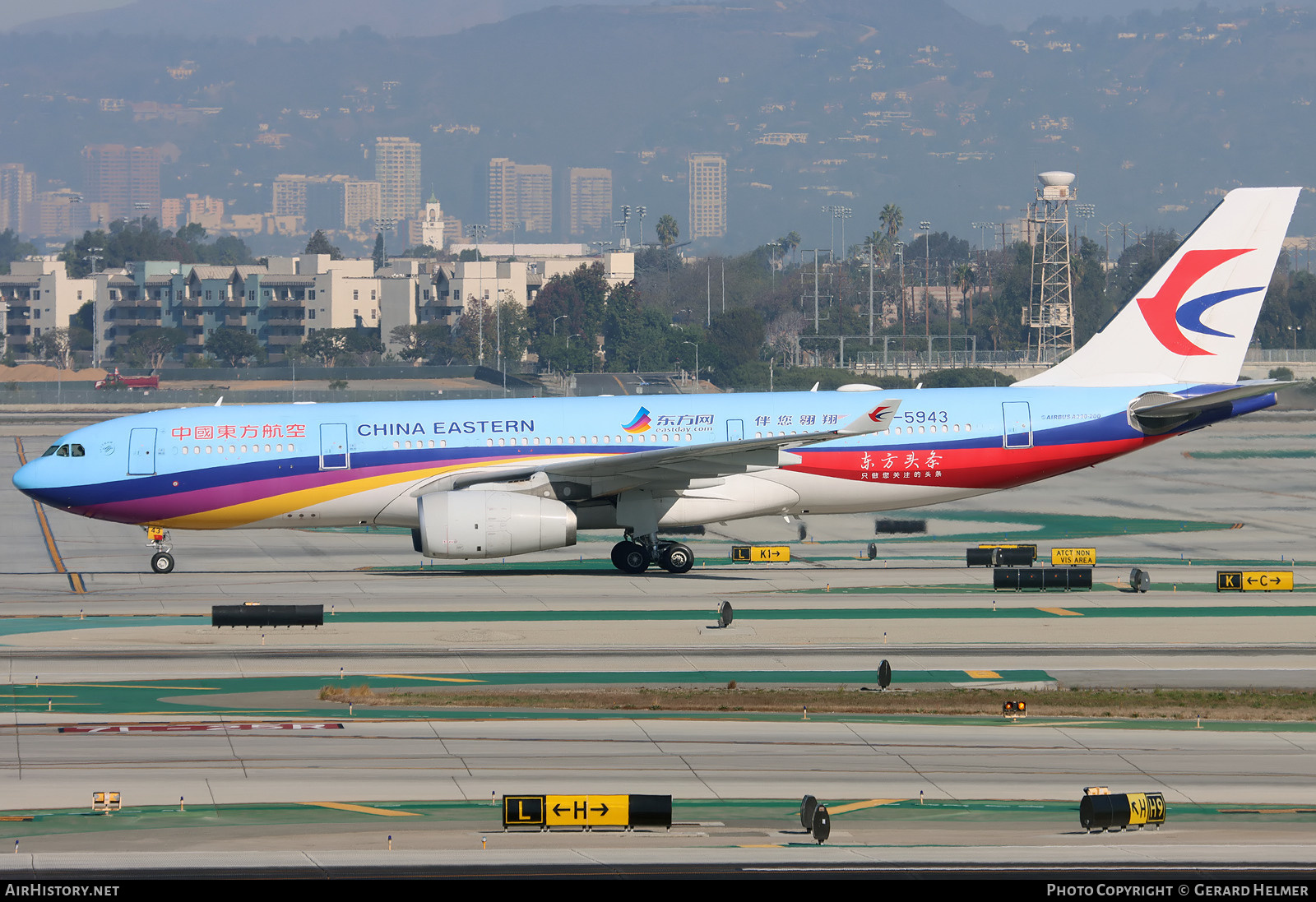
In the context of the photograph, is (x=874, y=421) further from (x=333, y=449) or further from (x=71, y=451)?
(x=71, y=451)

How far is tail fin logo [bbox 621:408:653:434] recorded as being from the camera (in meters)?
38.4

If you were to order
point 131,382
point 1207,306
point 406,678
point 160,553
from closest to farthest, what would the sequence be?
point 406,678
point 160,553
point 1207,306
point 131,382

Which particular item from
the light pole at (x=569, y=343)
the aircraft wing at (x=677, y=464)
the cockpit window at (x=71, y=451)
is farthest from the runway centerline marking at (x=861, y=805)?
the light pole at (x=569, y=343)

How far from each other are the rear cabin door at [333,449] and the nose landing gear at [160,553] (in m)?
5.65

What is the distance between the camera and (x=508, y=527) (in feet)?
116

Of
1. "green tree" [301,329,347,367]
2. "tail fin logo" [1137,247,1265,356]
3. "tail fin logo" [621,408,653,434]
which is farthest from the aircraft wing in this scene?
"green tree" [301,329,347,367]

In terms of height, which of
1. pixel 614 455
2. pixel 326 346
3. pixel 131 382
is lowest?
pixel 614 455

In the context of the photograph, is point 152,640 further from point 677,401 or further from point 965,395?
point 965,395

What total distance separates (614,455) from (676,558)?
10.9 ft

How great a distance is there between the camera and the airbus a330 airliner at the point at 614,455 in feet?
121

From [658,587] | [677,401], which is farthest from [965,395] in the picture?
[658,587]

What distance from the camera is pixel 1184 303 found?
4112cm

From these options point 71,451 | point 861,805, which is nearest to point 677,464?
point 71,451

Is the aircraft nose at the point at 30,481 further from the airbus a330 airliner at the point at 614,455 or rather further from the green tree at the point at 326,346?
the green tree at the point at 326,346
